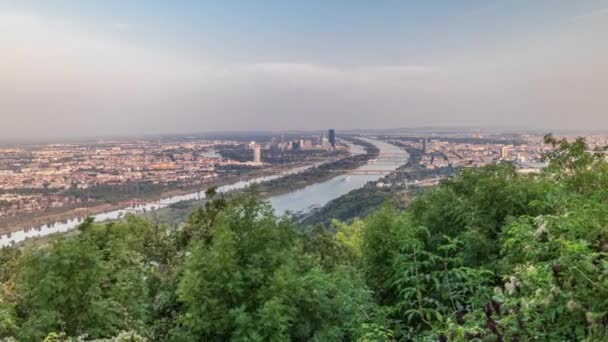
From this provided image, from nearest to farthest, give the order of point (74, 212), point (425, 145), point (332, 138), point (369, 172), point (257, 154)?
1. point (74, 212)
2. point (425, 145)
3. point (369, 172)
4. point (257, 154)
5. point (332, 138)

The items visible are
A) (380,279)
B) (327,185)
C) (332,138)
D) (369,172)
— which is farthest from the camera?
(332,138)

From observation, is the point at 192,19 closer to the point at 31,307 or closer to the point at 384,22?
the point at 384,22

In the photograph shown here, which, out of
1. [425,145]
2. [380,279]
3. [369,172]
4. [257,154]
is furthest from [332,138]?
[380,279]

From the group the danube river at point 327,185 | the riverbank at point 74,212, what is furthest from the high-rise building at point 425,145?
the riverbank at point 74,212

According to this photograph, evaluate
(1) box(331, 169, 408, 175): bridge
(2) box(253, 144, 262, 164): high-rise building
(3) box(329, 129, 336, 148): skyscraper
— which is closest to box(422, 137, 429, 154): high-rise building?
(1) box(331, 169, 408, 175): bridge

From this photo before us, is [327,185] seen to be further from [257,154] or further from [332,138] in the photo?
[332,138]

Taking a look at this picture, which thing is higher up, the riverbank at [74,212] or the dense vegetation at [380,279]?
the dense vegetation at [380,279]

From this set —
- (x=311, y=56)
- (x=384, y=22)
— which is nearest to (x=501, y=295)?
(x=384, y=22)

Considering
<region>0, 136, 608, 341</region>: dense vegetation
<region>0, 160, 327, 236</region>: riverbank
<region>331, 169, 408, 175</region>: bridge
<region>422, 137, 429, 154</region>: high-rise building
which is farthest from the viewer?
<region>331, 169, 408, 175</region>: bridge

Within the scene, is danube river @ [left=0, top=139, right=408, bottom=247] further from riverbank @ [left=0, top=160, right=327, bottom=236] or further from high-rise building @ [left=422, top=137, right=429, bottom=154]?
high-rise building @ [left=422, top=137, right=429, bottom=154]

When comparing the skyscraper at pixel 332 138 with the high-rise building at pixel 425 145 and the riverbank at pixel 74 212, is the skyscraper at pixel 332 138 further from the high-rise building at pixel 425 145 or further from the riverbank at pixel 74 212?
the riverbank at pixel 74 212
